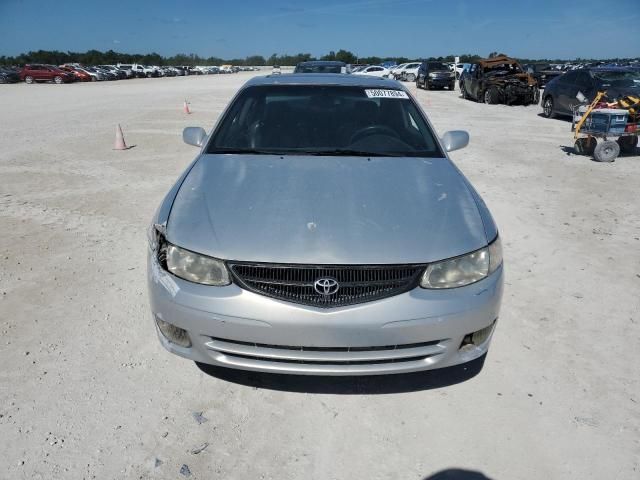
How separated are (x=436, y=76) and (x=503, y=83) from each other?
31.7ft

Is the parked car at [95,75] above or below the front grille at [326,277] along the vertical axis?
below

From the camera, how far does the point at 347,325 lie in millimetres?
2123

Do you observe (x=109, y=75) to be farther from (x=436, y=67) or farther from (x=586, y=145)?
(x=586, y=145)

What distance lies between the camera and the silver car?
2.15 metres

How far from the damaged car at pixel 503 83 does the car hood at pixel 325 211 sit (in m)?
17.6

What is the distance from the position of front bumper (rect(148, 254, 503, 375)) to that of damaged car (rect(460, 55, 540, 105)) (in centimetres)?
1842

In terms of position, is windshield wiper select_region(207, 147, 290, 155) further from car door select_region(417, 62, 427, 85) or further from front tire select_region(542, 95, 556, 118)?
car door select_region(417, 62, 427, 85)

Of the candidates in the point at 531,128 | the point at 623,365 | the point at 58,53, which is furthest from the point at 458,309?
the point at 58,53

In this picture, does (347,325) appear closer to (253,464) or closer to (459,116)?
(253,464)

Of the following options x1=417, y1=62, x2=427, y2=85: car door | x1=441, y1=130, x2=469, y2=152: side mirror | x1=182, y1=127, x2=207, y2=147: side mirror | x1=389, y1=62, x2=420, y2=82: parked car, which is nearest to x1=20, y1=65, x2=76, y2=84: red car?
x1=389, y1=62, x2=420, y2=82: parked car

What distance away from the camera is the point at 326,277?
216 centimetres

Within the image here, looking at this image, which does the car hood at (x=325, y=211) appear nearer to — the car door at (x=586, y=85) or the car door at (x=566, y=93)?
the car door at (x=586, y=85)

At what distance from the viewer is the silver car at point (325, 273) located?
2154 millimetres

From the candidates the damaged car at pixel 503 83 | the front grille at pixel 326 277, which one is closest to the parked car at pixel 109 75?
the damaged car at pixel 503 83
